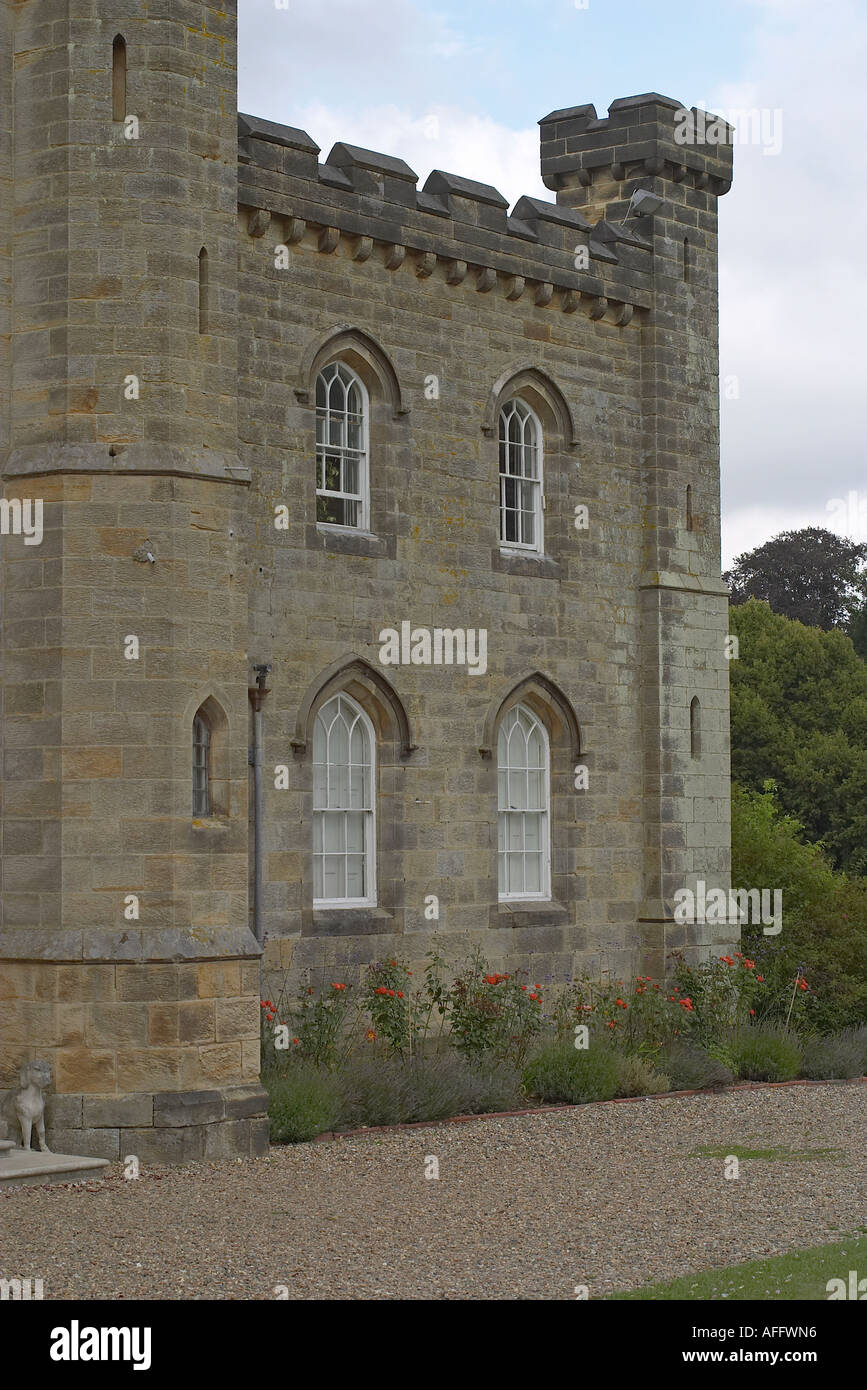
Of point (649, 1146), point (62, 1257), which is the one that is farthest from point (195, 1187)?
point (649, 1146)

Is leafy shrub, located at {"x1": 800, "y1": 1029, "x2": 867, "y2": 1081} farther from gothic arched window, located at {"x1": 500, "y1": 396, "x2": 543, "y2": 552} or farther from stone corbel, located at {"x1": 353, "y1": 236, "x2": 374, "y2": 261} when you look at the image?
stone corbel, located at {"x1": 353, "y1": 236, "x2": 374, "y2": 261}

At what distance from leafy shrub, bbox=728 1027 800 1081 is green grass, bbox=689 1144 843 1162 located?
12.4ft

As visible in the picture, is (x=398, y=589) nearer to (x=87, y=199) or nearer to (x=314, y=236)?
(x=314, y=236)

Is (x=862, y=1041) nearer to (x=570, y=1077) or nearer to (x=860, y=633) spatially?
(x=570, y=1077)

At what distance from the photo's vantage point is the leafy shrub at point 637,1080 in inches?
643

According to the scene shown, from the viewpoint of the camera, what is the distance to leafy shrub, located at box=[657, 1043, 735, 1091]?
667 inches

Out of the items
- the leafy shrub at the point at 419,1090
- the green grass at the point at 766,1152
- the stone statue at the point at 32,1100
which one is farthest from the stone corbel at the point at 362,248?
the green grass at the point at 766,1152

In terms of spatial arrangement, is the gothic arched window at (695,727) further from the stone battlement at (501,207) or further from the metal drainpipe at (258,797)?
the metal drainpipe at (258,797)

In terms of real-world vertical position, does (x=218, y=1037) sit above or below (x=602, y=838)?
below

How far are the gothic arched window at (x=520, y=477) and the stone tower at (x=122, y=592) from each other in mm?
5371
